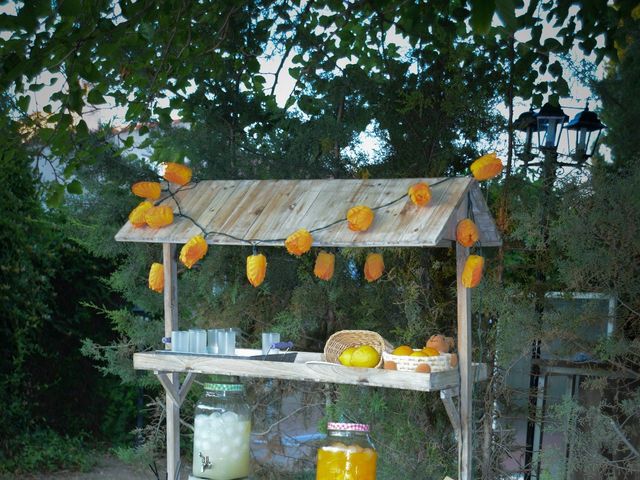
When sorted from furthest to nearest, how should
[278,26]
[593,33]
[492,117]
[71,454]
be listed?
1. [71,454]
2. [278,26]
3. [593,33]
4. [492,117]

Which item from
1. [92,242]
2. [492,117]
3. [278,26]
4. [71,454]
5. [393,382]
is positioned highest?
[278,26]

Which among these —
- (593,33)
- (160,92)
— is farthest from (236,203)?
(593,33)

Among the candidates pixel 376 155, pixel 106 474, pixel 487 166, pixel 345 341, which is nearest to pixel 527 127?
pixel 376 155

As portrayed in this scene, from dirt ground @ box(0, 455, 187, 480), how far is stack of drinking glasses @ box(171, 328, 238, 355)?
9.09ft

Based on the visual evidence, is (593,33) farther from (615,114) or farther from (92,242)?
(92,242)

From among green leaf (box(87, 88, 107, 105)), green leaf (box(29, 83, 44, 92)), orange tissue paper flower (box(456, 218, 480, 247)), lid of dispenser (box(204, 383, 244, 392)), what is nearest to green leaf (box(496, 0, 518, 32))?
orange tissue paper flower (box(456, 218, 480, 247))

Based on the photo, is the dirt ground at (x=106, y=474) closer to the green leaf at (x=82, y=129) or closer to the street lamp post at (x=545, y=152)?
the green leaf at (x=82, y=129)

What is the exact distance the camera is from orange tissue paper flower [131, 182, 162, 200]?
369 centimetres

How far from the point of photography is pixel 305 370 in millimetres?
3256

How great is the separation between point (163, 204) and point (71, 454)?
3.44 m

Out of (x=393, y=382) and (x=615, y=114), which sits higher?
(x=615, y=114)

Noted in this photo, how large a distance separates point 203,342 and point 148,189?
2.23 ft

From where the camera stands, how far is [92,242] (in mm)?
5355

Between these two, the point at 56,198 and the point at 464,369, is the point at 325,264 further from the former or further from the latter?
the point at 56,198
